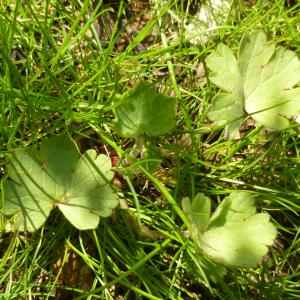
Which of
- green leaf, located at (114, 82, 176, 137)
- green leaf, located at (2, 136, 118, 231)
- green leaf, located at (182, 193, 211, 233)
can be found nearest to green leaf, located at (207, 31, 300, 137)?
green leaf, located at (114, 82, 176, 137)

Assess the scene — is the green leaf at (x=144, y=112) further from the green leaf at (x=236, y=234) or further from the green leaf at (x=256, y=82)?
the green leaf at (x=236, y=234)

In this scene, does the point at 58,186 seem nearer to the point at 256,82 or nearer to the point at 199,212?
the point at 199,212

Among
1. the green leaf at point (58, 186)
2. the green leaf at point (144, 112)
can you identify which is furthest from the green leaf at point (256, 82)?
the green leaf at point (58, 186)

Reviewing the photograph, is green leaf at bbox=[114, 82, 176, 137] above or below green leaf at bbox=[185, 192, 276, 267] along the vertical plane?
above

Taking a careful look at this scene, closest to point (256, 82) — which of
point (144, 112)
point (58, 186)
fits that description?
point (144, 112)

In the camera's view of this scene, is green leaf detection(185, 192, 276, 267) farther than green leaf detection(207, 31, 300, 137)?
No

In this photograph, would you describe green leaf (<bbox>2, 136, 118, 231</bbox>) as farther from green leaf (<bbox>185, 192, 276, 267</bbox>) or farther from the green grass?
green leaf (<bbox>185, 192, 276, 267</bbox>)

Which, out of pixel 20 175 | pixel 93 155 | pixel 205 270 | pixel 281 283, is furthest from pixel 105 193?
pixel 281 283
